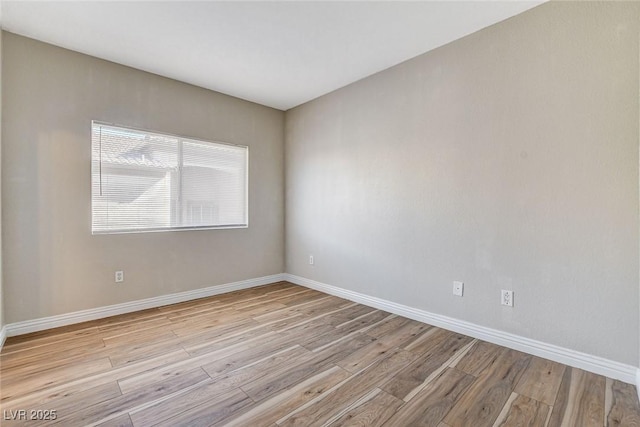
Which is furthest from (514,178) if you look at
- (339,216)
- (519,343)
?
(339,216)

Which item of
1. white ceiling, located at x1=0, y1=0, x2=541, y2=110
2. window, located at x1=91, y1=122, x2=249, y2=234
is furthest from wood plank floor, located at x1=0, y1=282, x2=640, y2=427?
white ceiling, located at x1=0, y1=0, x2=541, y2=110

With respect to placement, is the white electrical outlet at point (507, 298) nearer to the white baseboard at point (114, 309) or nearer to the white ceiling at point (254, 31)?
the white ceiling at point (254, 31)

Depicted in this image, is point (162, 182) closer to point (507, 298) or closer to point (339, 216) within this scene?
point (339, 216)

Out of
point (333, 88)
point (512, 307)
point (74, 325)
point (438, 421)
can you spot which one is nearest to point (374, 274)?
point (512, 307)

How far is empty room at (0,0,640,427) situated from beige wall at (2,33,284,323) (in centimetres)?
2

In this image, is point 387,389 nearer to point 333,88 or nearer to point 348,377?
point 348,377

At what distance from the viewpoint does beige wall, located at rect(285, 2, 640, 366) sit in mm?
1802

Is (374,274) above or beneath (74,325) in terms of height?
above

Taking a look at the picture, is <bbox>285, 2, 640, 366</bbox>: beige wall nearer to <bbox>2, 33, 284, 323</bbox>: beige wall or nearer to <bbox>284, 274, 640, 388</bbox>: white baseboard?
<bbox>284, 274, 640, 388</bbox>: white baseboard

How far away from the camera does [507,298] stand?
2.22 m

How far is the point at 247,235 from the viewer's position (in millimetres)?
3883

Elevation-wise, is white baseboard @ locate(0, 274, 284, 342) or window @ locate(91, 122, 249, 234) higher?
window @ locate(91, 122, 249, 234)

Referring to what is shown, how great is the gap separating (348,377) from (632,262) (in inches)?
74.5

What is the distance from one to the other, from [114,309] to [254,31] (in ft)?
9.60
